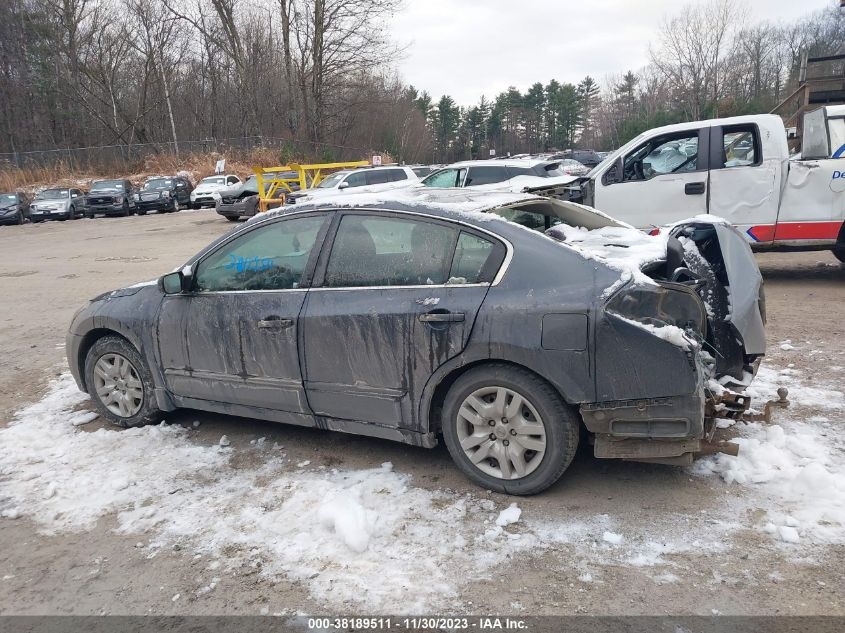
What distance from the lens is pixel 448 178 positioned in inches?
556

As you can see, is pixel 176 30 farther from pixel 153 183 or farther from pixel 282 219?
pixel 282 219

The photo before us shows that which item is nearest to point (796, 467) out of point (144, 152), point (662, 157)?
point (662, 157)

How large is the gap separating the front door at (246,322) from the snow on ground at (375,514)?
457mm

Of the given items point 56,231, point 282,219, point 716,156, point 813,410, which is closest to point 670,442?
point 813,410

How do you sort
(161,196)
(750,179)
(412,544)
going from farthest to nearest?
(161,196), (750,179), (412,544)

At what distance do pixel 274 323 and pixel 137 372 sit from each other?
1.42 m

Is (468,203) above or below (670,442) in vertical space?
above

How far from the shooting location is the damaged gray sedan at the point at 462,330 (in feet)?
10.7

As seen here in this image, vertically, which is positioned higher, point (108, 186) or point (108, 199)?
point (108, 186)

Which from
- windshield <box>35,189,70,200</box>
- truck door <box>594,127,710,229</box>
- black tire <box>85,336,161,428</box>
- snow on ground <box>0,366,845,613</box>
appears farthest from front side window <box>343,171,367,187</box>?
windshield <box>35,189,70,200</box>

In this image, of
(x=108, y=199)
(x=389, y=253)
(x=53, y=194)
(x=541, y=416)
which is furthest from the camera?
(x=108, y=199)

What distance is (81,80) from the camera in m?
44.8

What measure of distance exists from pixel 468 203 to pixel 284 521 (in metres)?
2.13

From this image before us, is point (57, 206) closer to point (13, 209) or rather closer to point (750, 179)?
point (13, 209)
